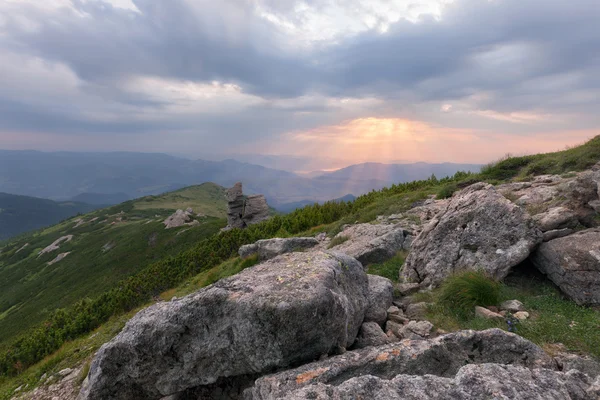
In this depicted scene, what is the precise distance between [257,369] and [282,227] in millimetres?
24048

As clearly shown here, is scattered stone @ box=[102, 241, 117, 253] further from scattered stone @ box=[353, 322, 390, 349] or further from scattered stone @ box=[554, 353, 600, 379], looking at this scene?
scattered stone @ box=[554, 353, 600, 379]

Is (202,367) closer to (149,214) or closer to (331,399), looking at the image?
(331,399)

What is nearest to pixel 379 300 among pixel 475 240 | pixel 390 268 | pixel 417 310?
pixel 417 310

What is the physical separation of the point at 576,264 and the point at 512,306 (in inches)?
78.0

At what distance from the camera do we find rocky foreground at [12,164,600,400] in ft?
14.9

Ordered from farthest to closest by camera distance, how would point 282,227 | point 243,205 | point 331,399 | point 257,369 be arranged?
point 243,205
point 282,227
point 257,369
point 331,399

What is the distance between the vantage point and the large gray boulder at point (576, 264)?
7.42m

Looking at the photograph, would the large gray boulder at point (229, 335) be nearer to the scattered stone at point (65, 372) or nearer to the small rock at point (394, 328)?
the small rock at point (394, 328)

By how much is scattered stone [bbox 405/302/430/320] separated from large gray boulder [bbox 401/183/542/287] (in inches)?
52.8

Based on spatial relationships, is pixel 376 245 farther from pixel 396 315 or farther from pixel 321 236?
pixel 321 236

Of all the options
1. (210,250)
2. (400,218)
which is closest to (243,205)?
(210,250)

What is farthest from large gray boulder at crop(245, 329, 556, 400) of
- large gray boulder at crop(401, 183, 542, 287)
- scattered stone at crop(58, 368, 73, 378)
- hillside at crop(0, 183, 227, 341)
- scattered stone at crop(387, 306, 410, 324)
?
hillside at crop(0, 183, 227, 341)

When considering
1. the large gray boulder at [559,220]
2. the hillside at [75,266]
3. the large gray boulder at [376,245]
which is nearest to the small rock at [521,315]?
the large gray boulder at [559,220]

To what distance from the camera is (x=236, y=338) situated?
6523 mm
